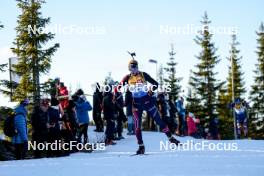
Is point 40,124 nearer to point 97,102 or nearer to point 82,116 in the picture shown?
point 82,116

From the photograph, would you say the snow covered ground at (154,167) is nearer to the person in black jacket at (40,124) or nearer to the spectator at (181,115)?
the person in black jacket at (40,124)

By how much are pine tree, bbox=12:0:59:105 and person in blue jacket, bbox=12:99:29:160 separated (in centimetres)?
1915

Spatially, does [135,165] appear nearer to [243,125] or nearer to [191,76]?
[243,125]

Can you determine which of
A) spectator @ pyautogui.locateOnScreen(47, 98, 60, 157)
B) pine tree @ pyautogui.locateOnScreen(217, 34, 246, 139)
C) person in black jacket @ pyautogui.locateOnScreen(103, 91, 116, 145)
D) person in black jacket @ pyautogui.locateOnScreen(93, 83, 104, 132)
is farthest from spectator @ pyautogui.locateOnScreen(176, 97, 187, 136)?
pine tree @ pyautogui.locateOnScreen(217, 34, 246, 139)

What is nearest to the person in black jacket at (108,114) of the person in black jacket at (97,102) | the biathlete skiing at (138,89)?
the person in black jacket at (97,102)

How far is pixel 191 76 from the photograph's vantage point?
4919cm

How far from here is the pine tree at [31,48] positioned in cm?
3195

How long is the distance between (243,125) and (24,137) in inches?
494

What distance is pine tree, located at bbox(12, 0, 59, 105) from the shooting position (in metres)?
32.0

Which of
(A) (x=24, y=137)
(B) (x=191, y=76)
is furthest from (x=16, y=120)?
(B) (x=191, y=76)

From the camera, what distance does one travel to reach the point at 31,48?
3212cm

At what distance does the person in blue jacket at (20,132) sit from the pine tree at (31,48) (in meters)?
19.1

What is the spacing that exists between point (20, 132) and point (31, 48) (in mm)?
20336

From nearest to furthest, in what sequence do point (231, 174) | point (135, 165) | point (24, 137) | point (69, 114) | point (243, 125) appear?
point (231, 174) → point (135, 165) → point (24, 137) → point (69, 114) → point (243, 125)
